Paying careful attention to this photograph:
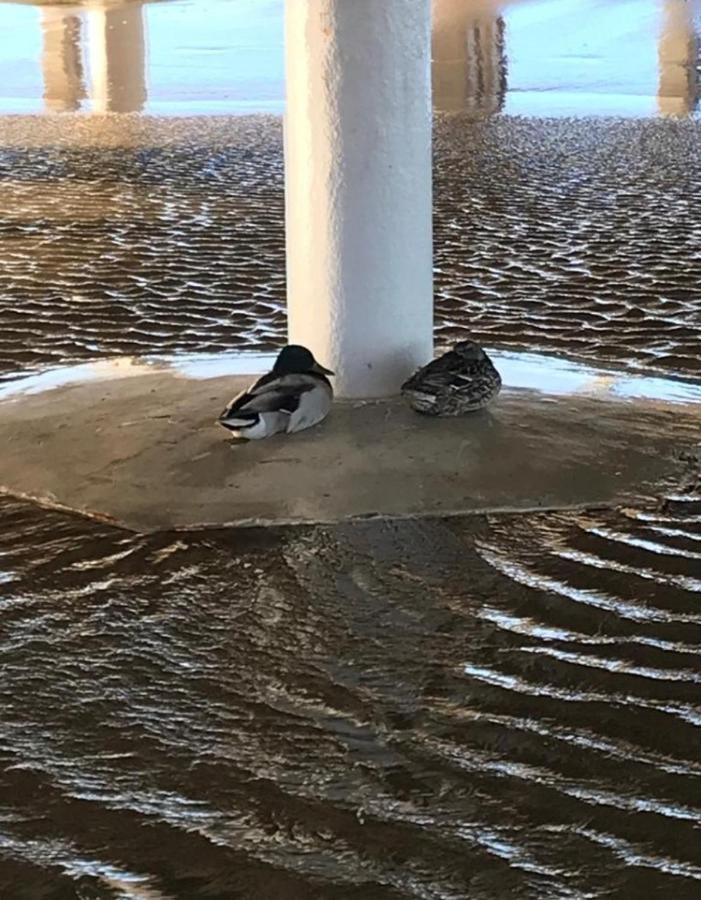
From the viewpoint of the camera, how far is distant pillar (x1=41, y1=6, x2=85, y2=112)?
1883 cm

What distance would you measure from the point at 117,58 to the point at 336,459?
19.0 meters

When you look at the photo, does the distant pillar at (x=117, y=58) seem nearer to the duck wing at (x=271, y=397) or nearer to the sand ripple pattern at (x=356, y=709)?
the duck wing at (x=271, y=397)

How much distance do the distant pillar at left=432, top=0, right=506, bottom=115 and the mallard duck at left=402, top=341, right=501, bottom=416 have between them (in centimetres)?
1156

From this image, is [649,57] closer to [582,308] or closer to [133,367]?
[582,308]

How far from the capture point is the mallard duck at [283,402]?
17.2 feet

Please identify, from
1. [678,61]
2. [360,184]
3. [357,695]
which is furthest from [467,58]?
[357,695]

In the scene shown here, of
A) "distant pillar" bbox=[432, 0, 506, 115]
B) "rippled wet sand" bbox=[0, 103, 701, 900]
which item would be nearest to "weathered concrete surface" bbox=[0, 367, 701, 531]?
"rippled wet sand" bbox=[0, 103, 701, 900]

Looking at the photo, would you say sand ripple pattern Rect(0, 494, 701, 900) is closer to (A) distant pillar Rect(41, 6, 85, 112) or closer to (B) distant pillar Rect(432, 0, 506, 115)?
(B) distant pillar Rect(432, 0, 506, 115)

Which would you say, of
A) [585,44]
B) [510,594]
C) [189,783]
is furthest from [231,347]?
[585,44]

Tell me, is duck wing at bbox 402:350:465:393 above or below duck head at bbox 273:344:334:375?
below

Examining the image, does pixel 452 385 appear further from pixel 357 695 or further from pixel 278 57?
pixel 278 57

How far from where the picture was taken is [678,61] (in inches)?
817

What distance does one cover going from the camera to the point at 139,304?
7.82m

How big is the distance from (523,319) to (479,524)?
9.36ft
